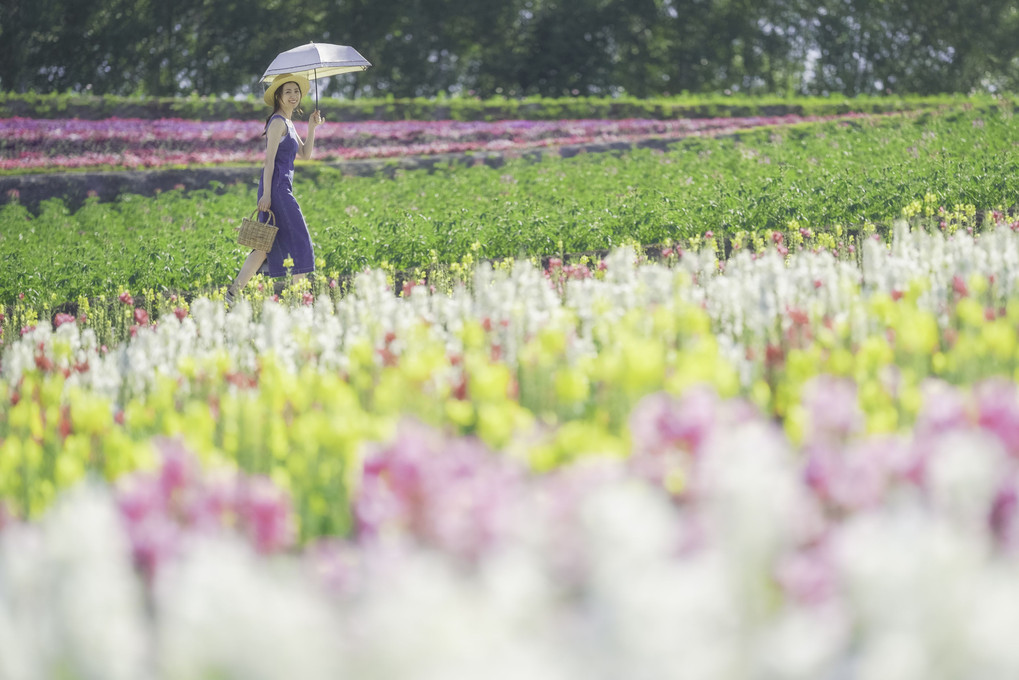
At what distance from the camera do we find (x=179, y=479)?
2359mm

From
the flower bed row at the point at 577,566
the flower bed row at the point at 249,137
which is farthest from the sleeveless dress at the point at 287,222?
the flower bed row at the point at 249,137

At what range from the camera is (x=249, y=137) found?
18.4 m

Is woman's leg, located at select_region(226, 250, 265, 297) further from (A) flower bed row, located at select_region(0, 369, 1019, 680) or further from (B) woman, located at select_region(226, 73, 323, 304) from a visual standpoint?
(A) flower bed row, located at select_region(0, 369, 1019, 680)

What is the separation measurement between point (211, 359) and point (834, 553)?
2934 mm

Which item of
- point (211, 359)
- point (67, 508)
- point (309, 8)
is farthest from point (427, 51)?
point (67, 508)

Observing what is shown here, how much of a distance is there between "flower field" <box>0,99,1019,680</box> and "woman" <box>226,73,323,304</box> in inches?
105

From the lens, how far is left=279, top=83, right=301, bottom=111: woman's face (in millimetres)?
7473

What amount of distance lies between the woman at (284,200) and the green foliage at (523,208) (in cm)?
95

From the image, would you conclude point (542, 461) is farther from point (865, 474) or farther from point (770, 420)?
point (770, 420)

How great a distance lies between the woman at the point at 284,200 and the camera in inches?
293

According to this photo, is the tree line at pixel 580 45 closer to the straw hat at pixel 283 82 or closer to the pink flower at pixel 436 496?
the straw hat at pixel 283 82

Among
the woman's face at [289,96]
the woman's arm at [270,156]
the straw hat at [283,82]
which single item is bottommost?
the woman's arm at [270,156]

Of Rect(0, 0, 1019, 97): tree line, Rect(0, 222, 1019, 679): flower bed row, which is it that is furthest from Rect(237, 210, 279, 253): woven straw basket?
Rect(0, 0, 1019, 97): tree line

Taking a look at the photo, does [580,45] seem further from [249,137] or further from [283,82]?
[283,82]
